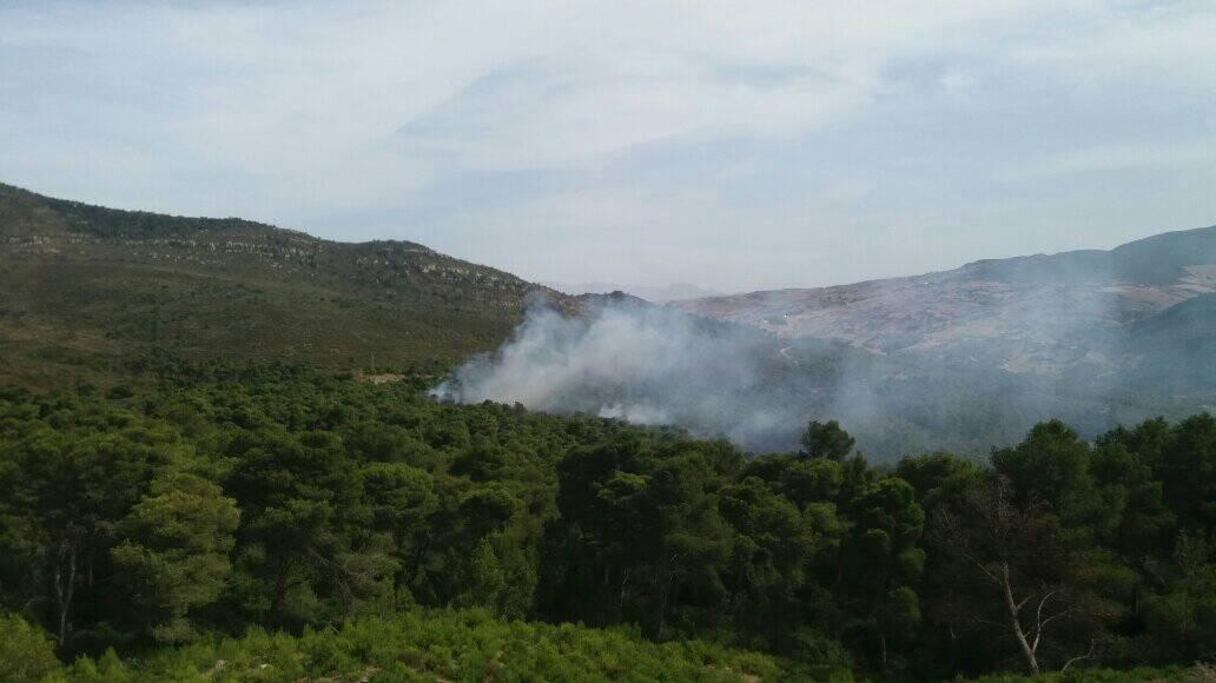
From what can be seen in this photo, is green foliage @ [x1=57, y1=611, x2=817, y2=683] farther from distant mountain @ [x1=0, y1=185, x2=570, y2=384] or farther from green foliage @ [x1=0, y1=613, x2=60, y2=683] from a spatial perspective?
distant mountain @ [x1=0, y1=185, x2=570, y2=384]

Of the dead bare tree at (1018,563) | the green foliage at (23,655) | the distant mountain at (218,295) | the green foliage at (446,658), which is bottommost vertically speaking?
the green foliage at (446,658)

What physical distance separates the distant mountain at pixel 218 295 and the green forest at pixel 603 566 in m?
41.4

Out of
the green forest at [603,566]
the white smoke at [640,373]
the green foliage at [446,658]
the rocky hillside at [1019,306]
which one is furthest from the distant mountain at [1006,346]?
the green foliage at [446,658]

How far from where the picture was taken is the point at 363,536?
21703mm

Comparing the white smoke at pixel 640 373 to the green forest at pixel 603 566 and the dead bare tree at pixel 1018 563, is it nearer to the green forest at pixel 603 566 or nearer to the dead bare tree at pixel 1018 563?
the green forest at pixel 603 566

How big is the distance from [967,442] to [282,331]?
58.8 meters

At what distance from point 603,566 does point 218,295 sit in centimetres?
7505

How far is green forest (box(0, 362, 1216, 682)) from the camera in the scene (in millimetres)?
17312

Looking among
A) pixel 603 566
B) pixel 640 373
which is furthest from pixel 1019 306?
pixel 603 566

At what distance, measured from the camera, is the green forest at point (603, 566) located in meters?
17.3

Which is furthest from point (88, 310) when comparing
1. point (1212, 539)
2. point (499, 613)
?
point (1212, 539)

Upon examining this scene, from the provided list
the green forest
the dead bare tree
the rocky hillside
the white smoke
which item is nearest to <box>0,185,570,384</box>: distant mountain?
the white smoke

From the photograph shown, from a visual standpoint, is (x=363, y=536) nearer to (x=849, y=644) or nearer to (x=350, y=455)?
(x=350, y=455)

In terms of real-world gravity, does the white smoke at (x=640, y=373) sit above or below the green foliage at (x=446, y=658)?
above
